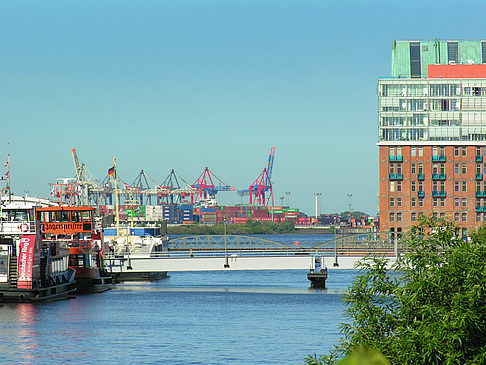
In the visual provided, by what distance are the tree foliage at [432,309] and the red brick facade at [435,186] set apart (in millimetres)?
108191

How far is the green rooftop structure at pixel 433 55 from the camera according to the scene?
151 meters

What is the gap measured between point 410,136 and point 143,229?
47.6 m

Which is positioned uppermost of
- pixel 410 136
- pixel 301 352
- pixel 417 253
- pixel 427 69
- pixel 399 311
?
pixel 427 69

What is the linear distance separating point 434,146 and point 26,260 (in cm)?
8513

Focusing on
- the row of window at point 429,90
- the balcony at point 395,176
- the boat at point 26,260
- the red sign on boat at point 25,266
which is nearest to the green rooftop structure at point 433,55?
the row of window at point 429,90

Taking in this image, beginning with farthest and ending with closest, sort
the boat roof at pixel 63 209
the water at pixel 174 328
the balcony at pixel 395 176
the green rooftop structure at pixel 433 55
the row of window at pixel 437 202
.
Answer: the green rooftop structure at pixel 433 55 → the balcony at pixel 395 176 → the row of window at pixel 437 202 → the boat roof at pixel 63 209 → the water at pixel 174 328

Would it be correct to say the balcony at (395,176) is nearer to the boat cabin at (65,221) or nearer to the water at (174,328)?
the water at (174,328)

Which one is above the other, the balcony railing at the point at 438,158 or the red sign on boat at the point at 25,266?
the balcony railing at the point at 438,158

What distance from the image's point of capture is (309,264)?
9769 centimetres

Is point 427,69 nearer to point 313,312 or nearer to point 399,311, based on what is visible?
point 313,312

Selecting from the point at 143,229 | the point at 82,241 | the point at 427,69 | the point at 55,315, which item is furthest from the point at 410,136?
the point at 55,315

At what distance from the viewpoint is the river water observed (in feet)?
169

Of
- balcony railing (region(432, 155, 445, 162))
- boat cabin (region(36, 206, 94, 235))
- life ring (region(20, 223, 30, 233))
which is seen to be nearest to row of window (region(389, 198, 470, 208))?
balcony railing (region(432, 155, 445, 162))

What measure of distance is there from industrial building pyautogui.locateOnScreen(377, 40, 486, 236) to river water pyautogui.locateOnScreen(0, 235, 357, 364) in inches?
2066
